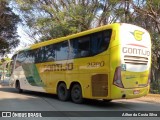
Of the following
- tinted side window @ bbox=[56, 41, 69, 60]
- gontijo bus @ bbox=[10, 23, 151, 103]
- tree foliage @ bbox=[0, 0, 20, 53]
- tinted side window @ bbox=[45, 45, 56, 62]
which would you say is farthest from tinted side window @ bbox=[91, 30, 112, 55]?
tree foliage @ bbox=[0, 0, 20, 53]

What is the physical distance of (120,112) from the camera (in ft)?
40.3

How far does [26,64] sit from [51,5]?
32.3 feet

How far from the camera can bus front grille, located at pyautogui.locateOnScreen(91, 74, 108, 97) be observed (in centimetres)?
1322

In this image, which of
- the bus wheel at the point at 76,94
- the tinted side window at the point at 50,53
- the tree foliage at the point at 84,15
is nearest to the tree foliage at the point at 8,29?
the tree foliage at the point at 84,15

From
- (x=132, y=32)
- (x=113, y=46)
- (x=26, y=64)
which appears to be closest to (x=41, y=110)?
(x=113, y=46)

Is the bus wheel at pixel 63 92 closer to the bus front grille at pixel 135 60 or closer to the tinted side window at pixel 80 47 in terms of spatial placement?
the tinted side window at pixel 80 47

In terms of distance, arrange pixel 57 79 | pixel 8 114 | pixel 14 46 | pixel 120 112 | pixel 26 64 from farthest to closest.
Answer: pixel 14 46, pixel 26 64, pixel 57 79, pixel 120 112, pixel 8 114

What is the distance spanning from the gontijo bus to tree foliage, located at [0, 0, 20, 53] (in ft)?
79.8

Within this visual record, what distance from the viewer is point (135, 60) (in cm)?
1346

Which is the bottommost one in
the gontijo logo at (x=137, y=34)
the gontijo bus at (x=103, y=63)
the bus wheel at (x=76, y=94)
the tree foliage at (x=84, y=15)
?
the bus wheel at (x=76, y=94)

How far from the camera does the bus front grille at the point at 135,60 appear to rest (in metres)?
13.2

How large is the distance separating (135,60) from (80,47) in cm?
286

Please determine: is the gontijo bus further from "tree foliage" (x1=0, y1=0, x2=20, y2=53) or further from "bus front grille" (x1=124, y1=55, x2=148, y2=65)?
"tree foliage" (x1=0, y1=0, x2=20, y2=53)

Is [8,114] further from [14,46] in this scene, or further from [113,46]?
[14,46]
